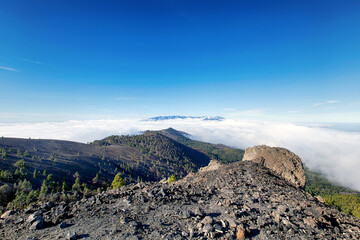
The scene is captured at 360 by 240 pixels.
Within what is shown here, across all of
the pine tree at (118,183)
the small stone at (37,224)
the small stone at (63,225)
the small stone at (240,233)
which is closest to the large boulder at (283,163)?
the small stone at (240,233)

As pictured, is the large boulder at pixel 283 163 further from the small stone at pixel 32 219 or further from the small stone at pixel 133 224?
the small stone at pixel 32 219

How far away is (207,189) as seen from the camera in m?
14.2

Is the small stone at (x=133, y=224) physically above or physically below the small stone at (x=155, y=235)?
above

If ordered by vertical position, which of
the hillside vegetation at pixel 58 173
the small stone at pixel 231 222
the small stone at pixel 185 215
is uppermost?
the small stone at pixel 185 215

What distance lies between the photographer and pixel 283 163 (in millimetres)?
22172

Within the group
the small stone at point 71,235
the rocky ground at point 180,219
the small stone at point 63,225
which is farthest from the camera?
the small stone at point 63,225

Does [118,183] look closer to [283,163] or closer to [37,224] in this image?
[37,224]

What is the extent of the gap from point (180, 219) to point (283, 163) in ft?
62.3

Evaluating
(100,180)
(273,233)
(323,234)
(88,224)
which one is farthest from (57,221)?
(100,180)

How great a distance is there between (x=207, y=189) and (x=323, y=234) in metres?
7.63

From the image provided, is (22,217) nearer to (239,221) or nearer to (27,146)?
(239,221)

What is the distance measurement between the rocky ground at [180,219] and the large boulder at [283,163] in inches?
338

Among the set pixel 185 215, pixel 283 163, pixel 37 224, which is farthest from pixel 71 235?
pixel 283 163

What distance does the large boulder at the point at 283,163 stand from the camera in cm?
2045
